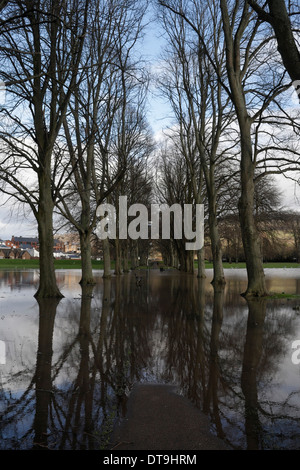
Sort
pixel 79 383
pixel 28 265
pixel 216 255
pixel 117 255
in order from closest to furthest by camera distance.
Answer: pixel 79 383, pixel 216 255, pixel 117 255, pixel 28 265

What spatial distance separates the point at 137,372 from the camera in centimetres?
522

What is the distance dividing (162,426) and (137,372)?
178 centimetres

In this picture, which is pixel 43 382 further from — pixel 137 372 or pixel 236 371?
pixel 236 371

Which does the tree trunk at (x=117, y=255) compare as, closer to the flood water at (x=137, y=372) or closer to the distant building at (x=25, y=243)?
the flood water at (x=137, y=372)

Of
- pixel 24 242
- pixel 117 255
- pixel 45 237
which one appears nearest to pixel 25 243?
pixel 24 242

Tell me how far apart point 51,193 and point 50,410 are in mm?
12417

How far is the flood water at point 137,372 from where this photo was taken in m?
3.36

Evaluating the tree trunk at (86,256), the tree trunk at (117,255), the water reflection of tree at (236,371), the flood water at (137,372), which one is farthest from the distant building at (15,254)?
→ the water reflection of tree at (236,371)

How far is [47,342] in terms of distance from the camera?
23.2ft

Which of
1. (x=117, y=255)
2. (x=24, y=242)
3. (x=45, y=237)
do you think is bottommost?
(x=117, y=255)

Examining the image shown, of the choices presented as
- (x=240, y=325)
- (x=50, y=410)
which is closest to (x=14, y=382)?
(x=50, y=410)

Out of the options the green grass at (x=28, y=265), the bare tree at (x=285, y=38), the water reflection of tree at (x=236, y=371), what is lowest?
the green grass at (x=28, y=265)

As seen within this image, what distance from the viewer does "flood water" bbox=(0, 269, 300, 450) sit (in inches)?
132

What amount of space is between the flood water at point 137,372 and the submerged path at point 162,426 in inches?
3.9
